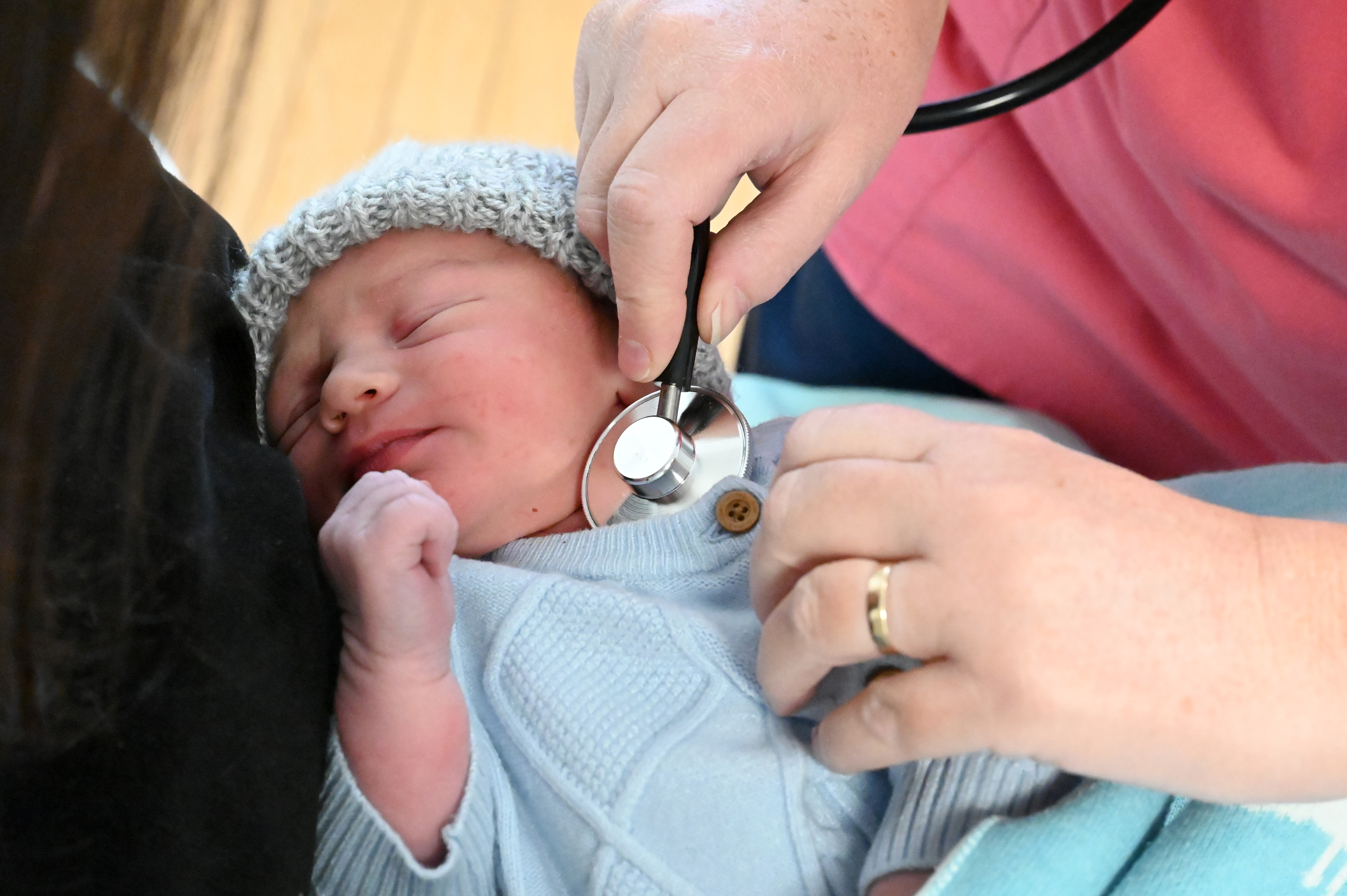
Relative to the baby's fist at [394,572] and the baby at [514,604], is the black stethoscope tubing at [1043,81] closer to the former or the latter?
the baby at [514,604]

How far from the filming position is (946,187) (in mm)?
1271

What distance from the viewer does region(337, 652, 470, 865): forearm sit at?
71cm

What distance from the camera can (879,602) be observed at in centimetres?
56

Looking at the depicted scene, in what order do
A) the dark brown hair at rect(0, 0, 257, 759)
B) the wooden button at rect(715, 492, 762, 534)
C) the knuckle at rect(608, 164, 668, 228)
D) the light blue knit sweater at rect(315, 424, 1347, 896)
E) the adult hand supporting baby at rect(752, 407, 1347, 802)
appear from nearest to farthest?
the dark brown hair at rect(0, 0, 257, 759) < the adult hand supporting baby at rect(752, 407, 1347, 802) < the light blue knit sweater at rect(315, 424, 1347, 896) < the knuckle at rect(608, 164, 668, 228) < the wooden button at rect(715, 492, 762, 534)

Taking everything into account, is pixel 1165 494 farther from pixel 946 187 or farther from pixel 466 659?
pixel 946 187

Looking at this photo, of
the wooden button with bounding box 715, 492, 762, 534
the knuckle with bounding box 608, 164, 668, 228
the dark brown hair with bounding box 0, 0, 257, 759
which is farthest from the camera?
the wooden button with bounding box 715, 492, 762, 534

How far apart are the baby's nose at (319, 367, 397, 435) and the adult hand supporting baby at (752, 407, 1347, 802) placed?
47cm

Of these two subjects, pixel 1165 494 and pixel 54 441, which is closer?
pixel 54 441

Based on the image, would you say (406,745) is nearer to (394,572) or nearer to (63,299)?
(394,572)

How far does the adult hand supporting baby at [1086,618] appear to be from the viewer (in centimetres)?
52

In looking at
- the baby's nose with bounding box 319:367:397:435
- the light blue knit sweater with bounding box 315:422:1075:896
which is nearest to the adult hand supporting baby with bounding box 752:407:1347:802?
the light blue knit sweater with bounding box 315:422:1075:896

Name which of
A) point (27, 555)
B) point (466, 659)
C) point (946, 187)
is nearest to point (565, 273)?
point (466, 659)

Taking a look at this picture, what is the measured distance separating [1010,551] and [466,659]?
1.64ft

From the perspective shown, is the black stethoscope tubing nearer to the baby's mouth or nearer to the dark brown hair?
the baby's mouth
